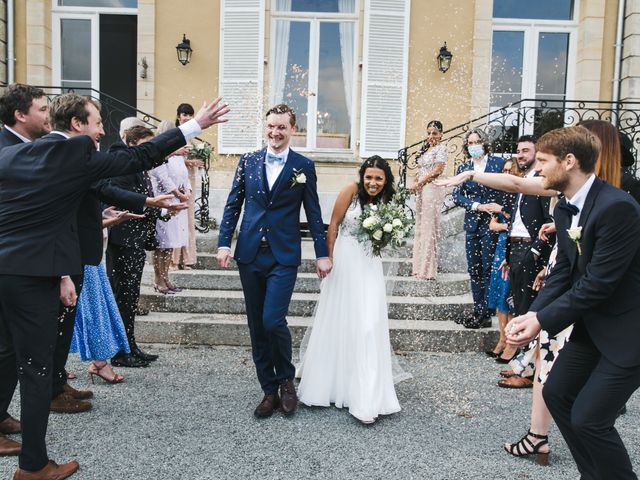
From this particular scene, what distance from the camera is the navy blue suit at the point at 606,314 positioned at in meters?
2.54

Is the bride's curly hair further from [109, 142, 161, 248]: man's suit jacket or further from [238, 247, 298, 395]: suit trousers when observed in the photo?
[109, 142, 161, 248]: man's suit jacket

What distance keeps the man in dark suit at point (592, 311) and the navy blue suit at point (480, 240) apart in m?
3.36

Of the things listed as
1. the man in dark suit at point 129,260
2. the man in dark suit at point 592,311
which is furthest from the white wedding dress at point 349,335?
the man in dark suit at point 129,260

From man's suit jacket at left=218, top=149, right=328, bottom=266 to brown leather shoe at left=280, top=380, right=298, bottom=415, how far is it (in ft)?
3.12

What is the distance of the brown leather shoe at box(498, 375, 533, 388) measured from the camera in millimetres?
5043

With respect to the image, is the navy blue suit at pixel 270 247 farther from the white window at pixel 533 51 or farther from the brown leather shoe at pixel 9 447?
the white window at pixel 533 51

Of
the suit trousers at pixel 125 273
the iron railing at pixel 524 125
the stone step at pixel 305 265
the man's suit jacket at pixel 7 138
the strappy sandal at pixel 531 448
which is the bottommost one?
the strappy sandal at pixel 531 448

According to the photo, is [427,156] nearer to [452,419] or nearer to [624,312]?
[452,419]

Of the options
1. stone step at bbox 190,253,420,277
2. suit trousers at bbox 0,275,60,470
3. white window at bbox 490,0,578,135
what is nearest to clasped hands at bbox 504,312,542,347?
suit trousers at bbox 0,275,60,470

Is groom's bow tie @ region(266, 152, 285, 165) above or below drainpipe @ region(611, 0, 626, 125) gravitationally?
below

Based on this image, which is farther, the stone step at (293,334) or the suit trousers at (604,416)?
the stone step at (293,334)

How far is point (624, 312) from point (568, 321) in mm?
254

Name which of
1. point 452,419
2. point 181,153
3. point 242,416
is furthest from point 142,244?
point 452,419

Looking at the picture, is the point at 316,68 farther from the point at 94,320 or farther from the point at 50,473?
the point at 50,473
